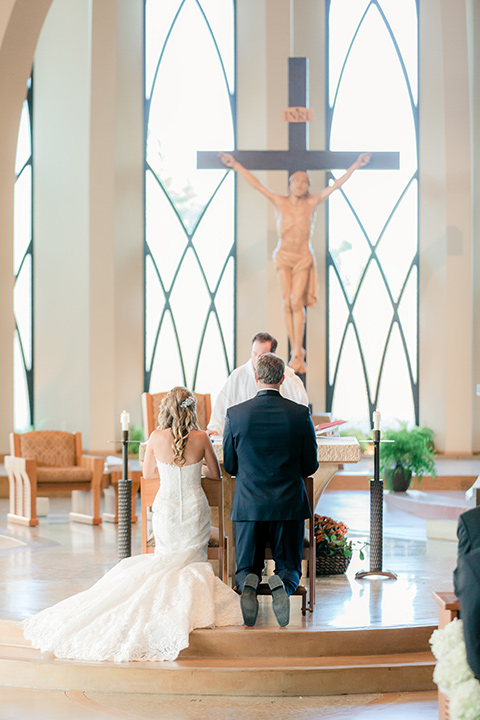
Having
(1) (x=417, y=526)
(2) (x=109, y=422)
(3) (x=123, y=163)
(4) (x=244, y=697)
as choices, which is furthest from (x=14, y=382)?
(4) (x=244, y=697)

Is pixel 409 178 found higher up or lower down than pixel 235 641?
higher up

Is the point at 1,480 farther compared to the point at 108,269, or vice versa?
the point at 108,269

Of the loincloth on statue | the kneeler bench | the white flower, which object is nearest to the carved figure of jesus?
the loincloth on statue

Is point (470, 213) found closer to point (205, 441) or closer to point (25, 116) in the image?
point (25, 116)

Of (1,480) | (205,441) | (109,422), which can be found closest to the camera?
(205,441)

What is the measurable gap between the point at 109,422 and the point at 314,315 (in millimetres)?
3442

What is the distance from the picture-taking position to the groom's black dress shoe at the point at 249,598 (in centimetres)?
453

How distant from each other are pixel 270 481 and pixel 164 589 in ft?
2.63

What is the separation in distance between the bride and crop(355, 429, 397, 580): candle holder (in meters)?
1.30

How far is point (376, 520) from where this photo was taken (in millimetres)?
5859

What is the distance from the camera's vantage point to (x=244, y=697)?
433 cm

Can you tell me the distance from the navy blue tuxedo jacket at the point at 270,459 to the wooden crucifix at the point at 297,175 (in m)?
5.82

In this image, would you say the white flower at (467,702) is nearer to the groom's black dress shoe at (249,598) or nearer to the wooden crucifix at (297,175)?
the groom's black dress shoe at (249,598)

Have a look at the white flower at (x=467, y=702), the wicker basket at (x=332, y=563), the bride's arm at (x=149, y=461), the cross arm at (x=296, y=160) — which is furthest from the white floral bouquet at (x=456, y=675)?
the cross arm at (x=296, y=160)
